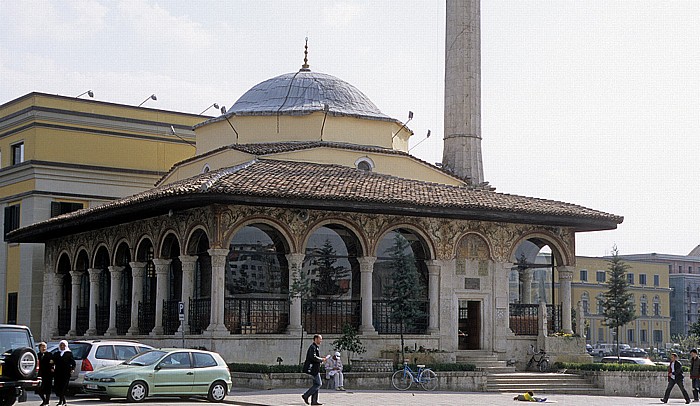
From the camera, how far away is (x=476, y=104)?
129ft

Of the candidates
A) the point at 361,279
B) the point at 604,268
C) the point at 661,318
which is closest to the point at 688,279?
the point at 661,318

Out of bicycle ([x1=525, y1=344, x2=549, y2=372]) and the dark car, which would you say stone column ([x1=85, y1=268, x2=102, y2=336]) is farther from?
the dark car

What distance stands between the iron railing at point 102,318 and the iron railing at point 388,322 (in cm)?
1082

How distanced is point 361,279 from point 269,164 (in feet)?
15.4

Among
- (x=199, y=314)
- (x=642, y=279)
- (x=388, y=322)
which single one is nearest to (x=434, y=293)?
(x=388, y=322)

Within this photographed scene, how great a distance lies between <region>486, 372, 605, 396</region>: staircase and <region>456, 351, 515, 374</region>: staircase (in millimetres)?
392

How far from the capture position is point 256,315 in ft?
99.8

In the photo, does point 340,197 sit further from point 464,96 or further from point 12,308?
point 12,308

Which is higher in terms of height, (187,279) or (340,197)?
(340,197)

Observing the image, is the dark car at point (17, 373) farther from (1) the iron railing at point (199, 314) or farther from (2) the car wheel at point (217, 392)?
(1) the iron railing at point (199, 314)

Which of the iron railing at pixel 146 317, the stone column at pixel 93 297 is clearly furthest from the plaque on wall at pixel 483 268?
the stone column at pixel 93 297

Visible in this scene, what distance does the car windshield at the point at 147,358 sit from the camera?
73.3 ft

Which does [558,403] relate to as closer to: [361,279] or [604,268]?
[361,279]

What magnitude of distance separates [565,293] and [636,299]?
51644 mm
